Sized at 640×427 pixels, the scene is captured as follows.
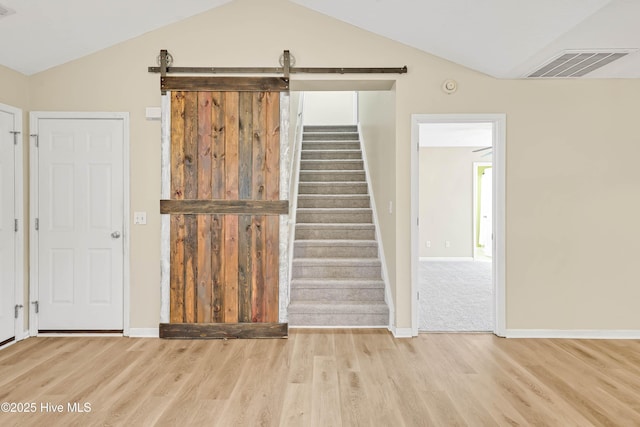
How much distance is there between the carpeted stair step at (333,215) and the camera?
16.7 ft

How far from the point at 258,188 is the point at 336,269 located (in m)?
1.38

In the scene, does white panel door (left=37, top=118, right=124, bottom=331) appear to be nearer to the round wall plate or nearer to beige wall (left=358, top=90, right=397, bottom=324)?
→ beige wall (left=358, top=90, right=397, bottom=324)

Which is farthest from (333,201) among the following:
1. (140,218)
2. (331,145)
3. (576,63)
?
(576,63)

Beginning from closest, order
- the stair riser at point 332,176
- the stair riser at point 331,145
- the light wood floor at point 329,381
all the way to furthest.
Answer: the light wood floor at point 329,381, the stair riser at point 332,176, the stair riser at point 331,145

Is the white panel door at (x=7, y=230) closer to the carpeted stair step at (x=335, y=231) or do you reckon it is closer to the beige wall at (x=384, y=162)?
the carpeted stair step at (x=335, y=231)

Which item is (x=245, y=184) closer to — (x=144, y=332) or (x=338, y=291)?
(x=338, y=291)

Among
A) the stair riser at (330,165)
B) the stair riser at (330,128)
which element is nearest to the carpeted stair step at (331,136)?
the stair riser at (330,128)

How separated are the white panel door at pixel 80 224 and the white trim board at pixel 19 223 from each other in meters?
0.13

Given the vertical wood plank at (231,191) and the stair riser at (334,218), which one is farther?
the stair riser at (334,218)

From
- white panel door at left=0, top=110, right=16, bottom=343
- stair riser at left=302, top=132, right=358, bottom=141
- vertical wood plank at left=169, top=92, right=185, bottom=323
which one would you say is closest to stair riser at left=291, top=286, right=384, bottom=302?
vertical wood plank at left=169, top=92, right=185, bottom=323

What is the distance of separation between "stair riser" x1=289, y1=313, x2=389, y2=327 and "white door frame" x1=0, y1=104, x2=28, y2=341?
8.40 feet

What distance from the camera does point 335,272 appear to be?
4410 mm

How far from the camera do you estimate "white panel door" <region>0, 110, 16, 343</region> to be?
344 cm

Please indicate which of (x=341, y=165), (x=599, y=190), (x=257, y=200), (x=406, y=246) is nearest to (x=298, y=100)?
(x=341, y=165)
